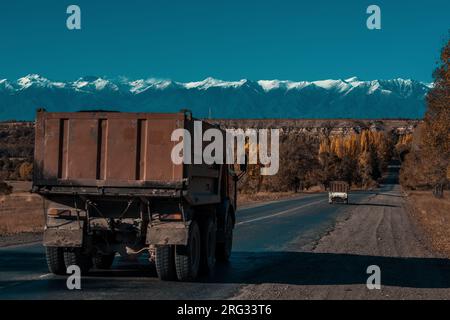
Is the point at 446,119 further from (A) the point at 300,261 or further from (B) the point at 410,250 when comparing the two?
(A) the point at 300,261

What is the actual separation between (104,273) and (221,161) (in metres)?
3.20

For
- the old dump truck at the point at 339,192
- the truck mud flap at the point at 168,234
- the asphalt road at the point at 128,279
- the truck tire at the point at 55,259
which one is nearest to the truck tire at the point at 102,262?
the asphalt road at the point at 128,279

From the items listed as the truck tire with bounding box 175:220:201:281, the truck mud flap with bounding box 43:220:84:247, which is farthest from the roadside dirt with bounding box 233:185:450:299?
the truck mud flap with bounding box 43:220:84:247

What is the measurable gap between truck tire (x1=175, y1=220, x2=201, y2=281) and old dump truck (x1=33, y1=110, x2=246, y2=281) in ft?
0.06

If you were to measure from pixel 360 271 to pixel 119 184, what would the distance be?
5.79m

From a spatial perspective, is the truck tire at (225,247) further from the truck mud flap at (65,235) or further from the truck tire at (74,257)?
the truck mud flap at (65,235)

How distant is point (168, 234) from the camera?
11352 millimetres

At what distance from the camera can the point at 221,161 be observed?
45.4 ft

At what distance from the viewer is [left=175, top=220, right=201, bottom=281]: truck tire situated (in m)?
11.7

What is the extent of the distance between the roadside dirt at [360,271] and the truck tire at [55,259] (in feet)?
11.0

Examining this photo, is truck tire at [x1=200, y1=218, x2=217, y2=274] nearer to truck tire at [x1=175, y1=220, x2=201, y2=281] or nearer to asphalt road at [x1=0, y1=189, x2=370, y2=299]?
asphalt road at [x1=0, y1=189, x2=370, y2=299]

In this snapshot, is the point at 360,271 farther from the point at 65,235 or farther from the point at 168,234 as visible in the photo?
the point at 65,235

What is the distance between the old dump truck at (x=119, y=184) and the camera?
37.0 feet

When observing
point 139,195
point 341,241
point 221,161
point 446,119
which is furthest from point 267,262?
point 446,119
